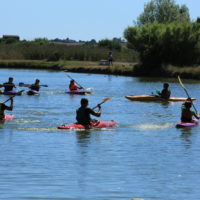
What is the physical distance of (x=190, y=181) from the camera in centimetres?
1448

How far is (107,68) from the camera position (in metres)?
57.9

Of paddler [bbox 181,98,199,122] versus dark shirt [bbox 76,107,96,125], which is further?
paddler [bbox 181,98,199,122]

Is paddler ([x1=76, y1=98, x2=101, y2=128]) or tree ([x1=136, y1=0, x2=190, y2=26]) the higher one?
tree ([x1=136, y1=0, x2=190, y2=26])

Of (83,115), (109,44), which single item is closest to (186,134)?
(83,115)

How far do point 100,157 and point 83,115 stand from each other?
3.95 meters

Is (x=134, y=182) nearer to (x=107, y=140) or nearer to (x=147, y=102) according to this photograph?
(x=107, y=140)

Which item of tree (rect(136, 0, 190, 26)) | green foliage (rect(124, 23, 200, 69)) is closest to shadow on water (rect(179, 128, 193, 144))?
green foliage (rect(124, 23, 200, 69))

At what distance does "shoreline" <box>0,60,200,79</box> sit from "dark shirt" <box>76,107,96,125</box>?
31.7 m

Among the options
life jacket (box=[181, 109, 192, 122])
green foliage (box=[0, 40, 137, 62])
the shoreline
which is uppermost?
green foliage (box=[0, 40, 137, 62])

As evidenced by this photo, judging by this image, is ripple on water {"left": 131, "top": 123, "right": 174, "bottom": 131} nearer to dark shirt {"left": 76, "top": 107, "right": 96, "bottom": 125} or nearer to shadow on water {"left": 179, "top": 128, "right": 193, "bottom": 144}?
shadow on water {"left": 179, "top": 128, "right": 193, "bottom": 144}

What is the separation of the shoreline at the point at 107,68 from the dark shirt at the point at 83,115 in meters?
31.7

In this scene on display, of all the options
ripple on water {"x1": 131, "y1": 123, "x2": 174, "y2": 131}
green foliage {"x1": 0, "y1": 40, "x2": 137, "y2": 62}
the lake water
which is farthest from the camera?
green foliage {"x1": 0, "y1": 40, "x2": 137, "y2": 62}

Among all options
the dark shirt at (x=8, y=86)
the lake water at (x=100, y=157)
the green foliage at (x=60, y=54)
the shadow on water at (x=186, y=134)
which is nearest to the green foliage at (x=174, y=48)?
the green foliage at (x=60, y=54)

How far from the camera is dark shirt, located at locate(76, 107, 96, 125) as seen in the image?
20906 millimetres
